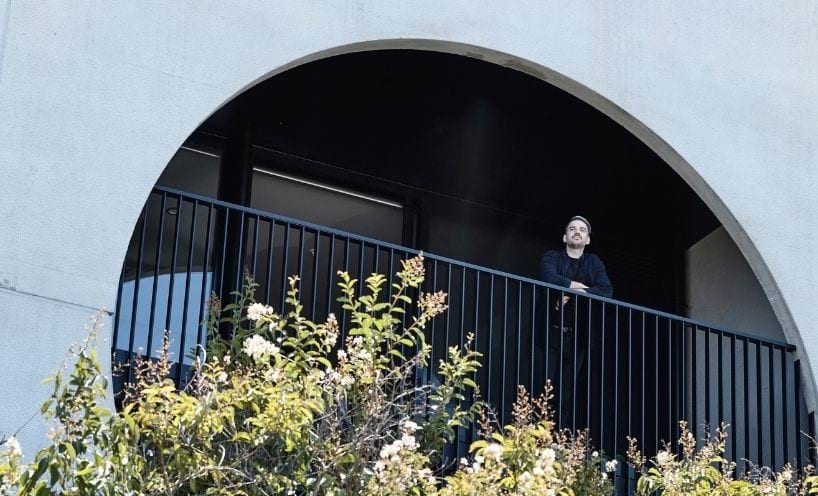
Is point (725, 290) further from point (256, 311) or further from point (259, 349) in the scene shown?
point (259, 349)

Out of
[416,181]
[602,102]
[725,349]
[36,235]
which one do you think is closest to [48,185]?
[36,235]

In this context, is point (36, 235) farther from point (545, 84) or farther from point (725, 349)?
point (725, 349)

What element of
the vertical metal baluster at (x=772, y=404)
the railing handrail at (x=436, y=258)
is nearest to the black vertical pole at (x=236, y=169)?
the railing handrail at (x=436, y=258)

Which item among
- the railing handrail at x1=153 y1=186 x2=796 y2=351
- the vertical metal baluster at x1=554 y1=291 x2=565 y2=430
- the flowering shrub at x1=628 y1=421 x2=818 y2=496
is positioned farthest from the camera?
the vertical metal baluster at x1=554 y1=291 x2=565 y2=430

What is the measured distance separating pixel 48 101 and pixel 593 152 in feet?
15.9

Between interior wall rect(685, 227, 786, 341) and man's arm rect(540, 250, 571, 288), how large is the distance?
7.19ft

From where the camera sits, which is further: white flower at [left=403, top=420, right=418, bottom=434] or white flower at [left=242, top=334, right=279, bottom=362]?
white flower at [left=242, top=334, right=279, bottom=362]

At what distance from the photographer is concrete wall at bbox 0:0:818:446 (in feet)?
25.6

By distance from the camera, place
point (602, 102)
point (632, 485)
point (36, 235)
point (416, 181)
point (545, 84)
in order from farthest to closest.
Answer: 1. point (416, 181)
2. point (632, 485)
3. point (545, 84)
4. point (602, 102)
5. point (36, 235)

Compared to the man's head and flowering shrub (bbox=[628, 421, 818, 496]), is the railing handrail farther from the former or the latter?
flowering shrub (bbox=[628, 421, 818, 496])

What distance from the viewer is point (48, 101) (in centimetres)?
798

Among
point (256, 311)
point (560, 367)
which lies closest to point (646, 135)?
point (560, 367)

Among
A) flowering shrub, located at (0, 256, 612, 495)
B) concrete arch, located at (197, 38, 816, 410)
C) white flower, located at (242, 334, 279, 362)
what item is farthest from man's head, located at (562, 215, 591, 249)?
white flower, located at (242, 334, 279, 362)

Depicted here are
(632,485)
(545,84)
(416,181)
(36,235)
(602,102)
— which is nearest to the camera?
(36,235)
